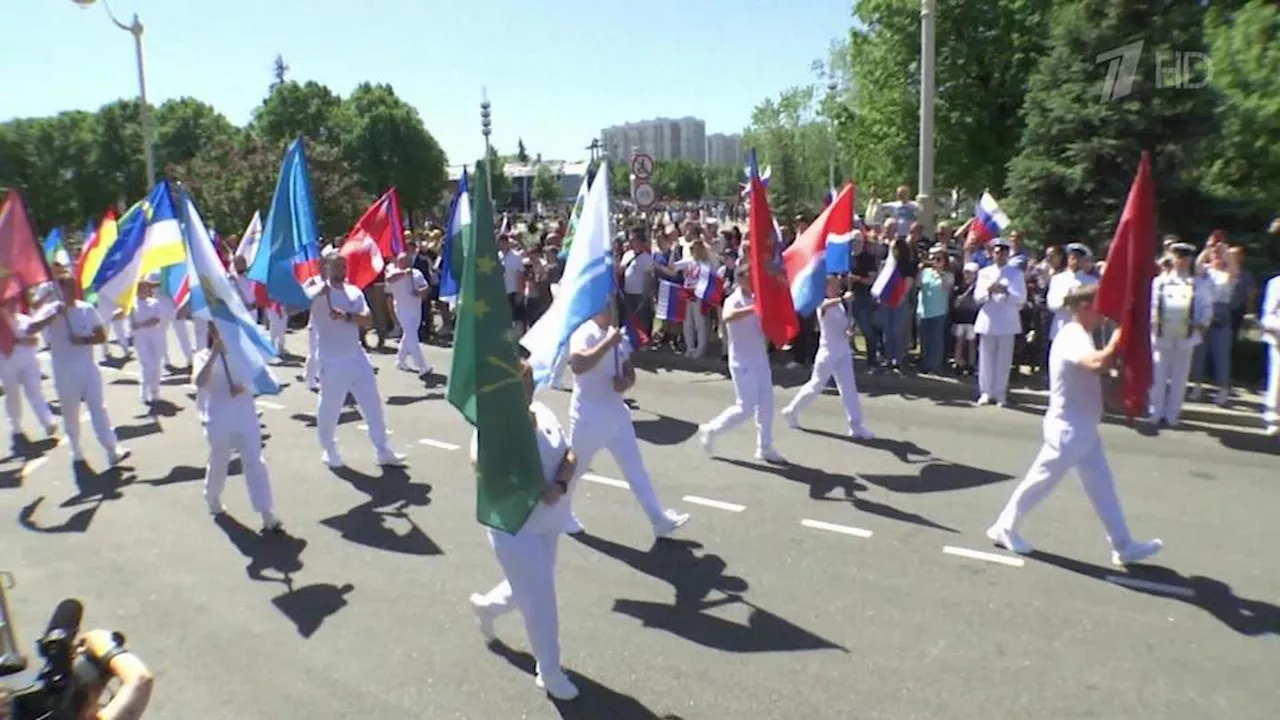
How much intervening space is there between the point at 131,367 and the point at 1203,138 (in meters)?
18.2

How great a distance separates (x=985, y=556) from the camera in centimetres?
706

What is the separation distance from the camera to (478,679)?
5.48 m

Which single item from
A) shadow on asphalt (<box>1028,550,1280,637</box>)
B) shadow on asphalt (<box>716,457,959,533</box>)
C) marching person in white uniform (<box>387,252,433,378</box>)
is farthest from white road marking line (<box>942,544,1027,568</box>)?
marching person in white uniform (<box>387,252,433,378</box>)

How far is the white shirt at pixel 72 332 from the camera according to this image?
992 cm

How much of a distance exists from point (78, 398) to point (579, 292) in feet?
20.9

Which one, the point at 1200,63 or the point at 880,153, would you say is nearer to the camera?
the point at 1200,63

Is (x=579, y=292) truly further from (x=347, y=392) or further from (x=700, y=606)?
(x=347, y=392)

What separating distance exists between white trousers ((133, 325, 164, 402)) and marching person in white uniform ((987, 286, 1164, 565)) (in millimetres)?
11304

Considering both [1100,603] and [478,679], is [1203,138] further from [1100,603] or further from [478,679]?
[478,679]

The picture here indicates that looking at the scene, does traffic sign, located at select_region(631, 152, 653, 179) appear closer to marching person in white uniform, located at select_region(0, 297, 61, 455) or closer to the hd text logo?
the hd text logo

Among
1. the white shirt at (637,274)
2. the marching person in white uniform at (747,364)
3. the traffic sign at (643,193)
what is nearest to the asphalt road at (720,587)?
the marching person in white uniform at (747,364)

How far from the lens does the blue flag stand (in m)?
9.91

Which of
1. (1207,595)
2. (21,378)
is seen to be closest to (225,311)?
(21,378)

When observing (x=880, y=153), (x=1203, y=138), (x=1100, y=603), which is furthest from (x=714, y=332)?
(x=880, y=153)
